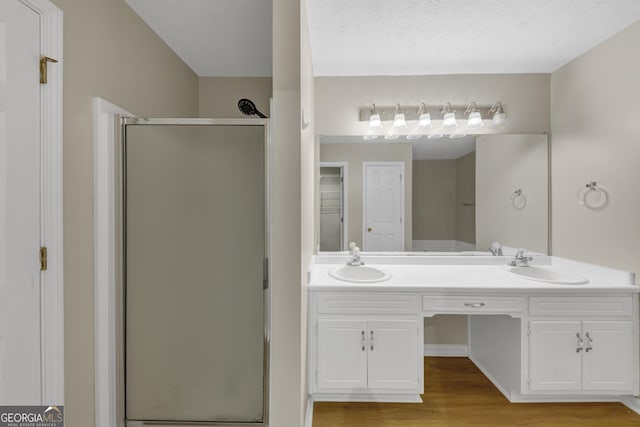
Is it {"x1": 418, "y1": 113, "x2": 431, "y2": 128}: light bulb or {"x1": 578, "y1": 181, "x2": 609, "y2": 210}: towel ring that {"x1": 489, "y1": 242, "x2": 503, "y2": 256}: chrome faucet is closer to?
{"x1": 578, "y1": 181, "x2": 609, "y2": 210}: towel ring

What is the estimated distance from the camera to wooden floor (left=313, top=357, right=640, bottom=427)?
1886mm

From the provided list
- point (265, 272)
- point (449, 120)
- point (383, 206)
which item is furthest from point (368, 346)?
point (449, 120)

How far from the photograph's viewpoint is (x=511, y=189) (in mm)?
2590

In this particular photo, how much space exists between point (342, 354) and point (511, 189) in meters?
1.94

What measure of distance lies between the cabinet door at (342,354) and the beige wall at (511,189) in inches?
55.2

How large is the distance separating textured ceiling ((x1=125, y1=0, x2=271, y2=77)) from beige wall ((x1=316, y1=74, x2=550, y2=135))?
0.61 meters
